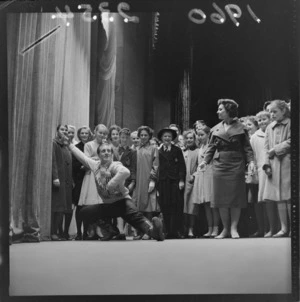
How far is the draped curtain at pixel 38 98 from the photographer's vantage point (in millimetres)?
4723

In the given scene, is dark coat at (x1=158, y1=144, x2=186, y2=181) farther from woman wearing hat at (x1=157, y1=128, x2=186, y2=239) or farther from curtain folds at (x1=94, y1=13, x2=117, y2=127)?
curtain folds at (x1=94, y1=13, x2=117, y2=127)

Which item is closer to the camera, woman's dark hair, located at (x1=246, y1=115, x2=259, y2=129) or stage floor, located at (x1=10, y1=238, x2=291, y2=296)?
stage floor, located at (x1=10, y1=238, x2=291, y2=296)

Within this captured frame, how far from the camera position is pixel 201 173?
4.76 m


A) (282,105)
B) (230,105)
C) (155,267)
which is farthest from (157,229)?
(282,105)

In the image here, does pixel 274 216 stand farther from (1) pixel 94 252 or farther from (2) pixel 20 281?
(2) pixel 20 281

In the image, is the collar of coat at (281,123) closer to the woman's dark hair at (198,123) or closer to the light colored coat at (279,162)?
the light colored coat at (279,162)

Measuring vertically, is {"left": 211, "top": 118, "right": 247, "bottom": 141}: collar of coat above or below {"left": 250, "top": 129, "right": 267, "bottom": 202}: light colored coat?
above

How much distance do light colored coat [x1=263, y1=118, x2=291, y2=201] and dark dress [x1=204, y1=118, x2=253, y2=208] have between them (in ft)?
0.50

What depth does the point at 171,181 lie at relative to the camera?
15.6ft

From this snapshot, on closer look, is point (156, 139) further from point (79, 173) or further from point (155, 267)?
point (155, 267)

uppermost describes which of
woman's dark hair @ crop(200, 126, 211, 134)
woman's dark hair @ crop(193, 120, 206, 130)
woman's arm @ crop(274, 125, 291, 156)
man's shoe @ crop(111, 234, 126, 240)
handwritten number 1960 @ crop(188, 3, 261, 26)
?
handwritten number 1960 @ crop(188, 3, 261, 26)

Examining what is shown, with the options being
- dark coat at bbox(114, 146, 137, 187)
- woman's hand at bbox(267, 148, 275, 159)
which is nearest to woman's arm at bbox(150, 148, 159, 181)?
dark coat at bbox(114, 146, 137, 187)

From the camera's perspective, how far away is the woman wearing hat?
15.5 feet

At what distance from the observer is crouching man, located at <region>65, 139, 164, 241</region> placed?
15.6 ft
